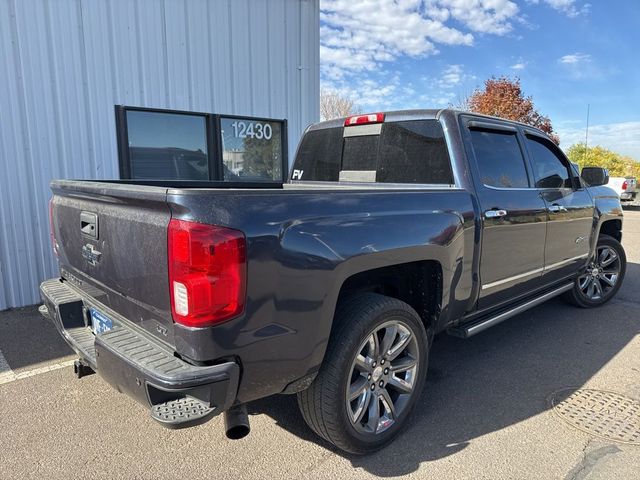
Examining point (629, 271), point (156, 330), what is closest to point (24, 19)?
point (156, 330)

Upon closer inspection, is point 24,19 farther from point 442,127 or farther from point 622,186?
point 622,186

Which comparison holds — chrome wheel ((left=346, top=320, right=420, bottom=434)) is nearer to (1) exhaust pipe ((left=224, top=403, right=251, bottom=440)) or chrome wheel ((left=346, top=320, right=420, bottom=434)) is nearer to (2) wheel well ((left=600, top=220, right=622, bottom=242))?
(1) exhaust pipe ((left=224, top=403, right=251, bottom=440))

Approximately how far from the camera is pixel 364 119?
380 centimetres

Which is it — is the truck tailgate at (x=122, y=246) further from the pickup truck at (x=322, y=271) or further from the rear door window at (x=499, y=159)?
the rear door window at (x=499, y=159)

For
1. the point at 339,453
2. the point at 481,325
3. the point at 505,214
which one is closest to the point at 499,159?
the point at 505,214

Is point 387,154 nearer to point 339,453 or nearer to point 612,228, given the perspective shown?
point 339,453

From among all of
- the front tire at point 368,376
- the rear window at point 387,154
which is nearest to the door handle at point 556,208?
the rear window at point 387,154

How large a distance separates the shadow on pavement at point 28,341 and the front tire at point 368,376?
8.82 feet

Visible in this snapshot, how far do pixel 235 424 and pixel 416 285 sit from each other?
152 cm

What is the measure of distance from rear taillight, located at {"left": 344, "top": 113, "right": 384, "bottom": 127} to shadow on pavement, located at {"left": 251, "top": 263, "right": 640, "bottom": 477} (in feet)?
6.89

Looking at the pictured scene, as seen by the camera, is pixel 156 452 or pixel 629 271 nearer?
pixel 156 452

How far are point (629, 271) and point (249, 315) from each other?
24.6ft

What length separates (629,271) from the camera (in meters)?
7.31

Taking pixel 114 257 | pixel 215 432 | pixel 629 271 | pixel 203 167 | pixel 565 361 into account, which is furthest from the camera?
pixel 629 271
